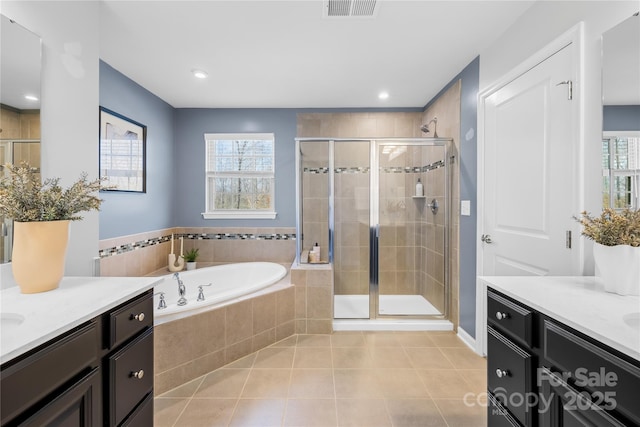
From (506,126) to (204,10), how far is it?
6.97 ft

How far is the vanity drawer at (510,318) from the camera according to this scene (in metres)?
1.04

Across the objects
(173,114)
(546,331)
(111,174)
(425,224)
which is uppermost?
(173,114)

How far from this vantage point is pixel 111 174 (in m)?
2.62

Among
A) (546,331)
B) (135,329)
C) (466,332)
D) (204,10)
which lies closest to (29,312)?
(135,329)

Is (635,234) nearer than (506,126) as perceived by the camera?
Yes

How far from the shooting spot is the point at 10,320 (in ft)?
3.10

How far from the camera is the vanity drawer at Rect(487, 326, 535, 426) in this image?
1040 millimetres

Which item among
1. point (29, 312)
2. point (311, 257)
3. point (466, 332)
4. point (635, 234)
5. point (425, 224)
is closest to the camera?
point (29, 312)

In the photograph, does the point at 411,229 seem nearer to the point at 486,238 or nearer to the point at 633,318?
the point at 486,238

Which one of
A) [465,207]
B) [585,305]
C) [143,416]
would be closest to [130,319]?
[143,416]

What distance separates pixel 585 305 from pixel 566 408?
1.10ft

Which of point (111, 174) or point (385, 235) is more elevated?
point (111, 174)

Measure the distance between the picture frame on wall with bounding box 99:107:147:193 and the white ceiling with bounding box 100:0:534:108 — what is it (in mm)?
455

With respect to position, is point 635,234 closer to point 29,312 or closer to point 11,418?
point 11,418
